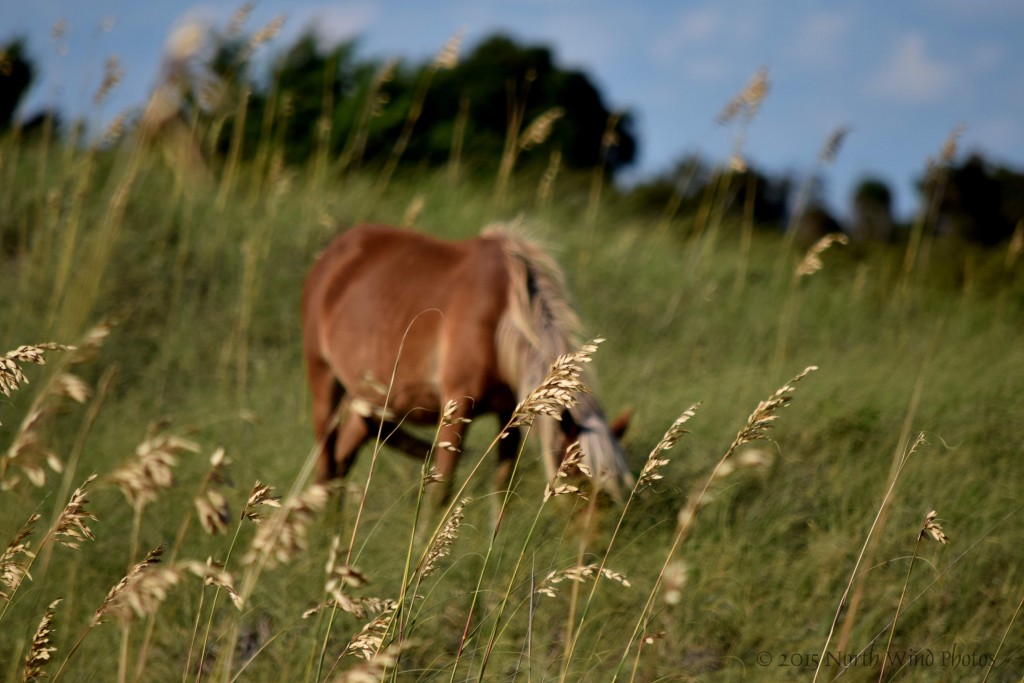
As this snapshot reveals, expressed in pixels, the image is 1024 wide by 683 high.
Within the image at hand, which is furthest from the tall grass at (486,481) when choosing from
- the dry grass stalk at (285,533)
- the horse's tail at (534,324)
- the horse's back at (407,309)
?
the horse's back at (407,309)

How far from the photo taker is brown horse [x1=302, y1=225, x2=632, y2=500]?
140 inches

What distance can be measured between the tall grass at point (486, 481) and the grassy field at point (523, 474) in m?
0.02

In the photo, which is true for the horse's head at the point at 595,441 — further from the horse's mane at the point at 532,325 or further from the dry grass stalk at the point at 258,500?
the dry grass stalk at the point at 258,500

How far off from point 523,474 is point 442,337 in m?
1.93

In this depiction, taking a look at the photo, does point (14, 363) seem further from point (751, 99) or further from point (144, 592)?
point (751, 99)

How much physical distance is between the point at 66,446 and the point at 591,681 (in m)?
3.02

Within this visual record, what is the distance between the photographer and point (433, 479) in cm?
159

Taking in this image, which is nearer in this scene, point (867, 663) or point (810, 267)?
point (867, 663)

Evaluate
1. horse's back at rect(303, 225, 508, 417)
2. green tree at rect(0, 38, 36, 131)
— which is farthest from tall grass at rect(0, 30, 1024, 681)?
green tree at rect(0, 38, 36, 131)

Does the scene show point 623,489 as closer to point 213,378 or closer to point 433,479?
point 433,479

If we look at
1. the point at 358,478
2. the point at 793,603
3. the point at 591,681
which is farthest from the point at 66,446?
the point at 793,603

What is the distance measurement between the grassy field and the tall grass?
2 cm

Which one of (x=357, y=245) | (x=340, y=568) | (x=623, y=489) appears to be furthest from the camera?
(x=357, y=245)

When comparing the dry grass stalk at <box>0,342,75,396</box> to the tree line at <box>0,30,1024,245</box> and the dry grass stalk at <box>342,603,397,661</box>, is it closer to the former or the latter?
the dry grass stalk at <box>342,603,397,661</box>
